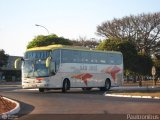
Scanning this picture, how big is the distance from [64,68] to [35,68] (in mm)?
2335

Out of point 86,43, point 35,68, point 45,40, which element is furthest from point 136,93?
point 86,43

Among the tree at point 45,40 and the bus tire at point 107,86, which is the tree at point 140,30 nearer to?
the tree at point 45,40

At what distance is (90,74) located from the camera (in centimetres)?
3981

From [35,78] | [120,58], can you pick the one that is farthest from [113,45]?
[35,78]

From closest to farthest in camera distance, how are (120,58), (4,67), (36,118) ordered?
(36,118) → (120,58) → (4,67)

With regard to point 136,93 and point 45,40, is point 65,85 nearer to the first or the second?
point 136,93

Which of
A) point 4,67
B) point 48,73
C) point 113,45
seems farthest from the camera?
point 4,67

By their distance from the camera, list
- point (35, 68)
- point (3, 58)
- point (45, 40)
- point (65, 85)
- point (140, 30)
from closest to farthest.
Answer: point (35, 68) → point (65, 85) → point (45, 40) → point (140, 30) → point (3, 58)

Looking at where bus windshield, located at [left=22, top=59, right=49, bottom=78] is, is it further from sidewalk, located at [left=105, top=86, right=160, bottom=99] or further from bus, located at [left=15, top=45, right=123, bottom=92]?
sidewalk, located at [left=105, top=86, right=160, bottom=99]

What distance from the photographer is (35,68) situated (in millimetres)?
35406

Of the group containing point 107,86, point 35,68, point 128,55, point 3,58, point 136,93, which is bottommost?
point 136,93

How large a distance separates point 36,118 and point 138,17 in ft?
228

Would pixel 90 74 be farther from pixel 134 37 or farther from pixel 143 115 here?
pixel 134 37

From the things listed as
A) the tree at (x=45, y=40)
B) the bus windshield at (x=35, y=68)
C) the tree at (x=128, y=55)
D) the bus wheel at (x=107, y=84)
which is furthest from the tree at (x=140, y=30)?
the bus windshield at (x=35, y=68)
